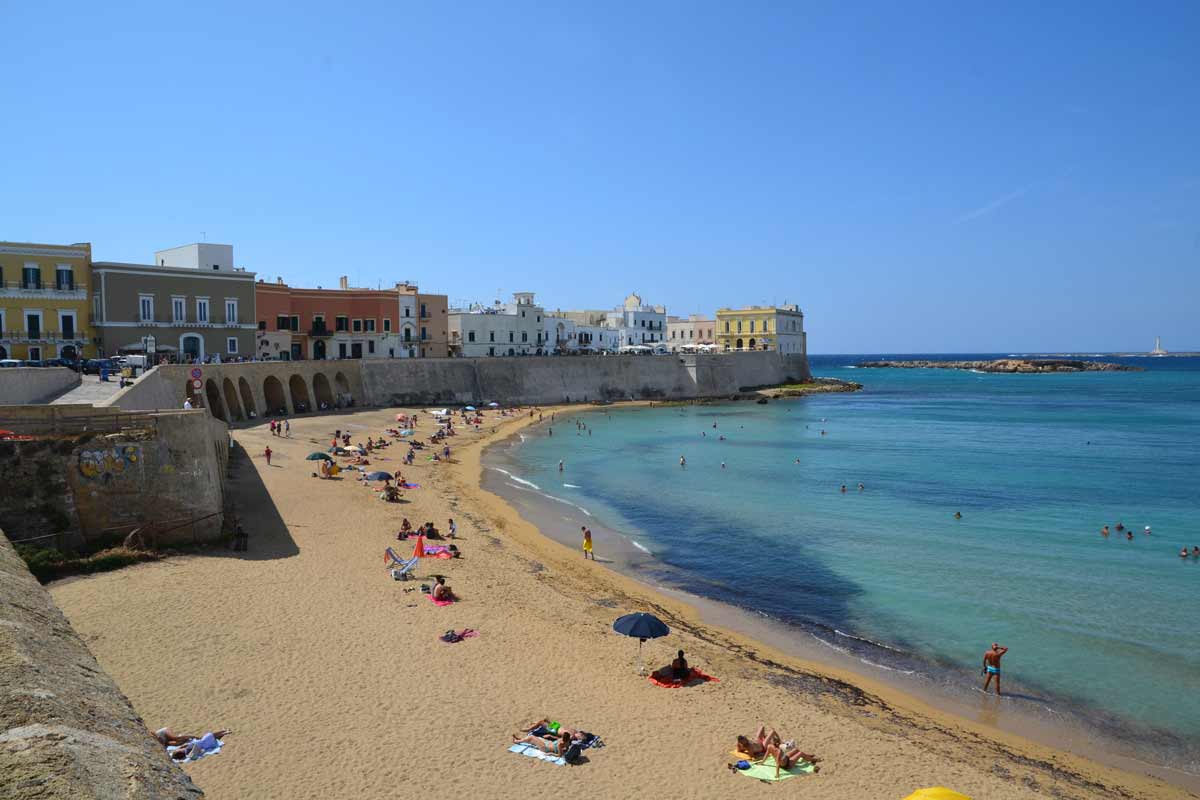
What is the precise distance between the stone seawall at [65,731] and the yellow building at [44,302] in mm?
35974

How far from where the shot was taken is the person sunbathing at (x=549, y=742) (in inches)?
418

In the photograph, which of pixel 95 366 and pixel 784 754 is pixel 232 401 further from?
pixel 784 754

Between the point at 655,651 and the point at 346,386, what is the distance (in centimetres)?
3889

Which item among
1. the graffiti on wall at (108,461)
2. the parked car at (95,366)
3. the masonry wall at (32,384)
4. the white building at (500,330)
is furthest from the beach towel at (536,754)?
the white building at (500,330)

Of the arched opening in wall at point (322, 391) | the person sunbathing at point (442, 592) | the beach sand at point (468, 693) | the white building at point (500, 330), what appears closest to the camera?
the beach sand at point (468, 693)

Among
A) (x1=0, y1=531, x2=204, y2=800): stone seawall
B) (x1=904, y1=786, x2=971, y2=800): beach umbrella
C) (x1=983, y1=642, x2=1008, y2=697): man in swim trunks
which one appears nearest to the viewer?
(x1=0, y1=531, x2=204, y2=800): stone seawall

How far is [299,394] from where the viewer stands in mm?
45781

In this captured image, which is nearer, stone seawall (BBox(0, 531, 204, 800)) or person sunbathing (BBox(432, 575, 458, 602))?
stone seawall (BBox(0, 531, 204, 800))

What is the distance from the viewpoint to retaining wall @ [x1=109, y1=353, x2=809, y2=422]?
34906 mm

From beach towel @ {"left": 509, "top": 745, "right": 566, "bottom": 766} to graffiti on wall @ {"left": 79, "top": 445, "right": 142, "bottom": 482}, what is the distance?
11.6m

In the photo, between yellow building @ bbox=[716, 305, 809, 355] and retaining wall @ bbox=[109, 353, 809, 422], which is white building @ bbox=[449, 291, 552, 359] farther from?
yellow building @ bbox=[716, 305, 809, 355]

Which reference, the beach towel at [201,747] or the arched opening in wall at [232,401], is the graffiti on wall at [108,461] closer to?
the beach towel at [201,747]

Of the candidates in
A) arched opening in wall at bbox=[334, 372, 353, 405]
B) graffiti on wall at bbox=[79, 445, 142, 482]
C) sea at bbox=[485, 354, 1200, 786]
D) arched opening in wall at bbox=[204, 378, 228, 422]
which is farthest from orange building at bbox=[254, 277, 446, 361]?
graffiti on wall at bbox=[79, 445, 142, 482]

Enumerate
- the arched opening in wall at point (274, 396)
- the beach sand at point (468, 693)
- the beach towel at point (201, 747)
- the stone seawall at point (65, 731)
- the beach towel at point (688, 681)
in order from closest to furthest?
1. the stone seawall at point (65, 731)
2. the beach towel at point (201, 747)
3. the beach sand at point (468, 693)
4. the beach towel at point (688, 681)
5. the arched opening in wall at point (274, 396)
